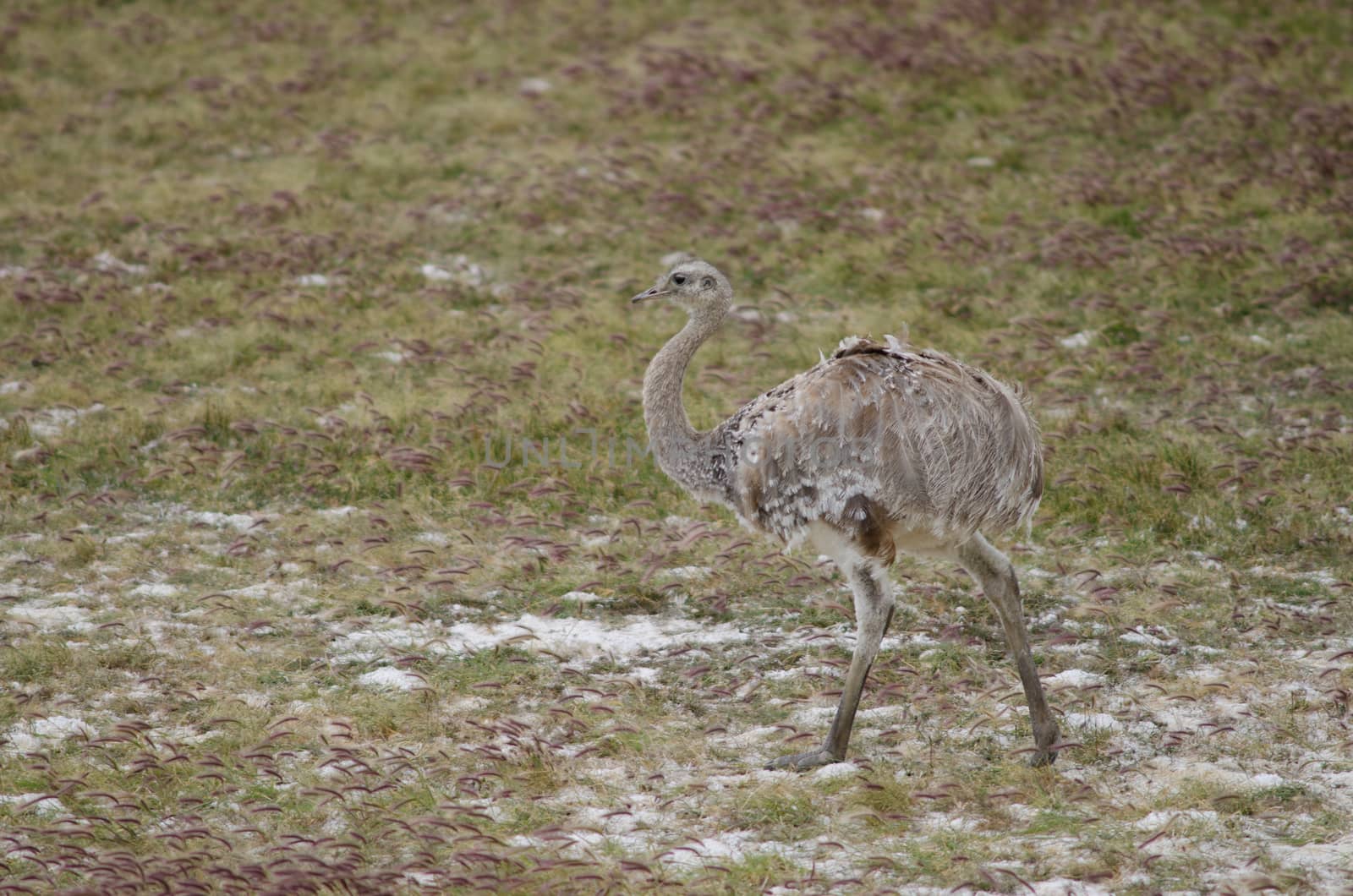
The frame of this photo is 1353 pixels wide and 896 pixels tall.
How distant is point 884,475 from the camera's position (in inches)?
295

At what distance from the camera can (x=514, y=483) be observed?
36.3 ft

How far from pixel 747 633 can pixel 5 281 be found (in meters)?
9.41

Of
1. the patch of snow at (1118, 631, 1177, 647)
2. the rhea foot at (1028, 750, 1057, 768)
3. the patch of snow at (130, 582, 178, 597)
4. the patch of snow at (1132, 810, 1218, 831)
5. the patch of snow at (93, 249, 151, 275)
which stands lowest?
the patch of snow at (130, 582, 178, 597)

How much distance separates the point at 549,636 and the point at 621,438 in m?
Answer: 3.06

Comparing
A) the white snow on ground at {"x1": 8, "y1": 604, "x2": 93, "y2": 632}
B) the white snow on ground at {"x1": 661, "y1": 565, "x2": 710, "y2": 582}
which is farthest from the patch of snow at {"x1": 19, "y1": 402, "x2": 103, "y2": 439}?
the white snow on ground at {"x1": 661, "y1": 565, "x2": 710, "y2": 582}

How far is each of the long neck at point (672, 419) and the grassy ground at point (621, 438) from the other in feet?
4.60

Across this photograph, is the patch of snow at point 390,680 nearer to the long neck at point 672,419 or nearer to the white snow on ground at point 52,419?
the long neck at point 672,419

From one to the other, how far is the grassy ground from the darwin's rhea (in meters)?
0.74

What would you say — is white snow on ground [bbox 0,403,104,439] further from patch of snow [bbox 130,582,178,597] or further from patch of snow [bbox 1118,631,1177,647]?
patch of snow [bbox 1118,631,1177,647]

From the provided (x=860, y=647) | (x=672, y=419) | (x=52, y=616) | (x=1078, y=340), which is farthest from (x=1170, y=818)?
(x=1078, y=340)

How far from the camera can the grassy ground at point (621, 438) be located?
23.1ft

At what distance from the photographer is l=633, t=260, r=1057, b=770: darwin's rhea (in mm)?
7480

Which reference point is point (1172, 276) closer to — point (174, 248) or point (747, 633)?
point (747, 633)

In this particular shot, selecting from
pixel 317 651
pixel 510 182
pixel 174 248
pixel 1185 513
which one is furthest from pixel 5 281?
pixel 1185 513
